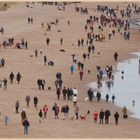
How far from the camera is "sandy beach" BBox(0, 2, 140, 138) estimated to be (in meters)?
30.0

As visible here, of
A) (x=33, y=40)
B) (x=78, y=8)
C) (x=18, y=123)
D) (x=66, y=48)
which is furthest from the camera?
(x=78, y=8)

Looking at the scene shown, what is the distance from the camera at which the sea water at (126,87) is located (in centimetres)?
3769

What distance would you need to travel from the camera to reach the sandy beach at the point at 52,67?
29953 millimetres

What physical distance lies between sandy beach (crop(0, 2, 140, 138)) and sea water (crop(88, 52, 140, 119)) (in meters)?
0.90

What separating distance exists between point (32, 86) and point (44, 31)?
28170mm

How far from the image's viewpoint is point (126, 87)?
1695 inches

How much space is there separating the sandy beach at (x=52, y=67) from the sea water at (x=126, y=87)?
0.90 m

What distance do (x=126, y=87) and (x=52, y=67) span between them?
7828 millimetres

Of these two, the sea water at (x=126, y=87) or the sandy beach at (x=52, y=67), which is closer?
the sandy beach at (x=52, y=67)

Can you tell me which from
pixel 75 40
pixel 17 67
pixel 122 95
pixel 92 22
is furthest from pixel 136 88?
pixel 92 22

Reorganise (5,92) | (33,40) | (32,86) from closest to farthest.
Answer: (5,92) → (32,86) → (33,40)

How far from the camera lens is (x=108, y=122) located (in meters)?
32.2

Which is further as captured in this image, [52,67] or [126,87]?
[52,67]

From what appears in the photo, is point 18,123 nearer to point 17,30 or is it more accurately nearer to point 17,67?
point 17,67
